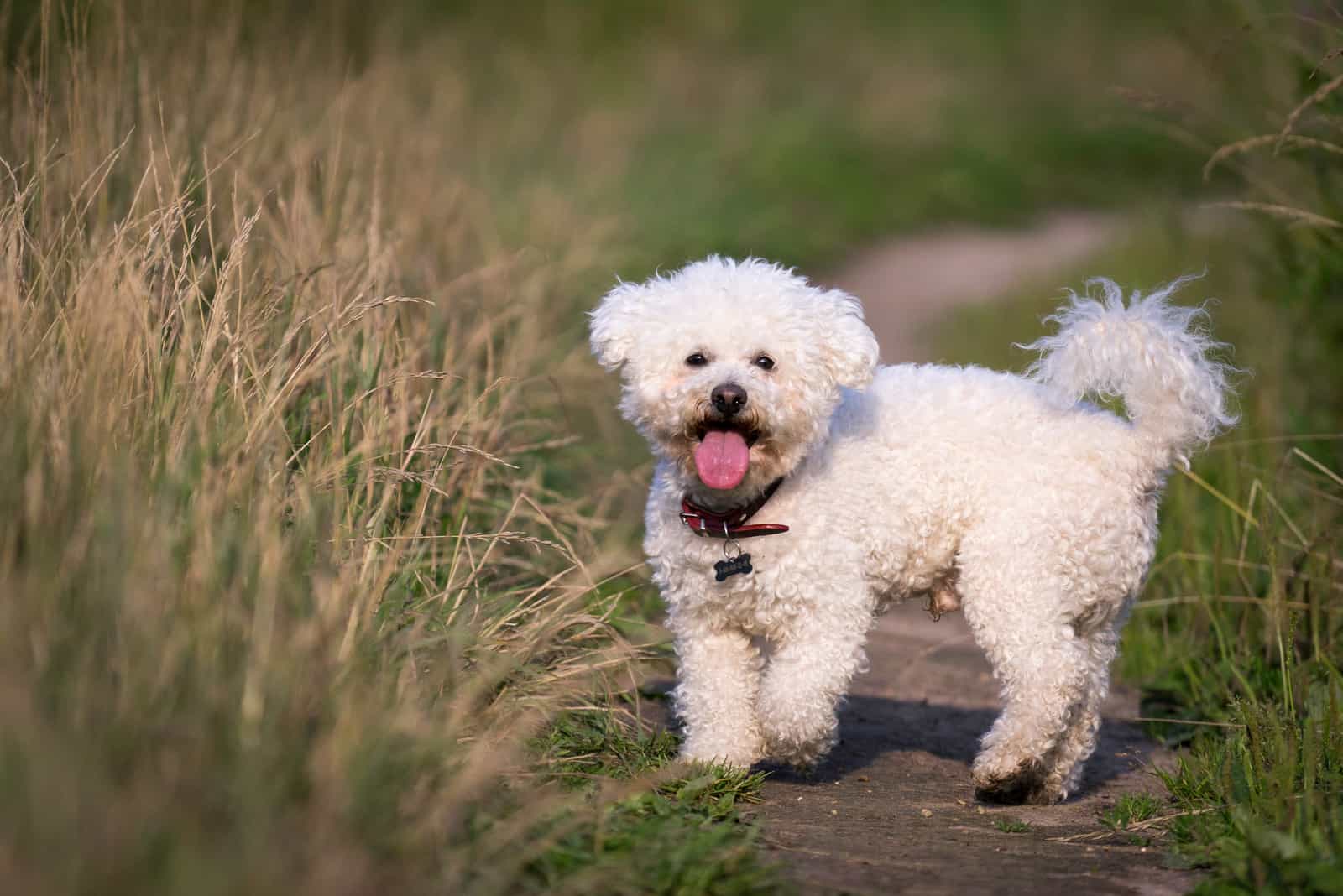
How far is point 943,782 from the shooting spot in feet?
16.2

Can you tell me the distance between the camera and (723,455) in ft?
14.6

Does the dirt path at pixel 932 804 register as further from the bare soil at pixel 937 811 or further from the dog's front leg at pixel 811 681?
the dog's front leg at pixel 811 681

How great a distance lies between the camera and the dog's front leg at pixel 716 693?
4.64 metres

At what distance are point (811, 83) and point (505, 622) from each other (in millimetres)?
17294

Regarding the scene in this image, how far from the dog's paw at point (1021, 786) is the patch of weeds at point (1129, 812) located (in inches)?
9.6

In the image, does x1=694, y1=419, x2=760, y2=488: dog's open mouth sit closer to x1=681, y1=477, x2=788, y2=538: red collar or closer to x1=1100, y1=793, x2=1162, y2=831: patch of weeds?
x1=681, y1=477, x2=788, y2=538: red collar

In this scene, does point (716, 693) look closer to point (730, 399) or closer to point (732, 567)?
point (732, 567)

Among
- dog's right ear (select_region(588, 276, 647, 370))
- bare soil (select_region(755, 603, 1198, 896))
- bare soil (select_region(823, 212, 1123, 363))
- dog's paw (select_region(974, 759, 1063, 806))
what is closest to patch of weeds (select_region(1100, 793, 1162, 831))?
bare soil (select_region(755, 603, 1198, 896))

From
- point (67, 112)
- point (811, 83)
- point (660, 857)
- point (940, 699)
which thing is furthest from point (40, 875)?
point (811, 83)

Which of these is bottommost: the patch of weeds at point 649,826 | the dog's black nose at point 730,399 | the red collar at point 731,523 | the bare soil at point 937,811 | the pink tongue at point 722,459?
the bare soil at point 937,811

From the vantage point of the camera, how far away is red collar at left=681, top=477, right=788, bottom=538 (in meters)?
4.58

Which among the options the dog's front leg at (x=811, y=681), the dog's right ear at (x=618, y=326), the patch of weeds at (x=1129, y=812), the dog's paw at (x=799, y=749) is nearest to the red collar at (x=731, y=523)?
the dog's front leg at (x=811, y=681)

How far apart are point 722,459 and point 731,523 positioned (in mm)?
261

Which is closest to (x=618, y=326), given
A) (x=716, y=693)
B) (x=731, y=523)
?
(x=731, y=523)
